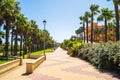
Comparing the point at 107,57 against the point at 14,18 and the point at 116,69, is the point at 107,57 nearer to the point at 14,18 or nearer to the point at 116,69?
the point at 116,69

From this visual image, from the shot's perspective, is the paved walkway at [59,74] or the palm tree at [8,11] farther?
the palm tree at [8,11]

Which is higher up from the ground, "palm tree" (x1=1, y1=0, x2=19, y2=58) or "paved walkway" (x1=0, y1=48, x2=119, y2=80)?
"palm tree" (x1=1, y1=0, x2=19, y2=58)

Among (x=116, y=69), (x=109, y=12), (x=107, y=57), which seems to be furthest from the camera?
(x=109, y=12)

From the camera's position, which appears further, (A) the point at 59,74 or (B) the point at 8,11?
(B) the point at 8,11

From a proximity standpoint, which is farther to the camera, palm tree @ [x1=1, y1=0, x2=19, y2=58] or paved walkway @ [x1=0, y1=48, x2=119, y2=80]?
palm tree @ [x1=1, y1=0, x2=19, y2=58]

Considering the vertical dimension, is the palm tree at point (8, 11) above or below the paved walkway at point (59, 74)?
above

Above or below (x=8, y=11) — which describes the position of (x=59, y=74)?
below

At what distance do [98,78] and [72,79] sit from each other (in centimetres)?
164

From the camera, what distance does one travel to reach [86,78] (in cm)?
1391

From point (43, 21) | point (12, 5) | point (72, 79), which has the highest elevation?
point (12, 5)

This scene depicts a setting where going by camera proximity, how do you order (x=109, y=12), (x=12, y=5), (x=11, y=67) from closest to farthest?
1. (x=11, y=67)
2. (x=12, y=5)
3. (x=109, y=12)

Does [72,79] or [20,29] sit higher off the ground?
[20,29]

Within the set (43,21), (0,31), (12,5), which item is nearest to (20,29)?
(0,31)

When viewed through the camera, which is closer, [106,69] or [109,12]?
[106,69]
